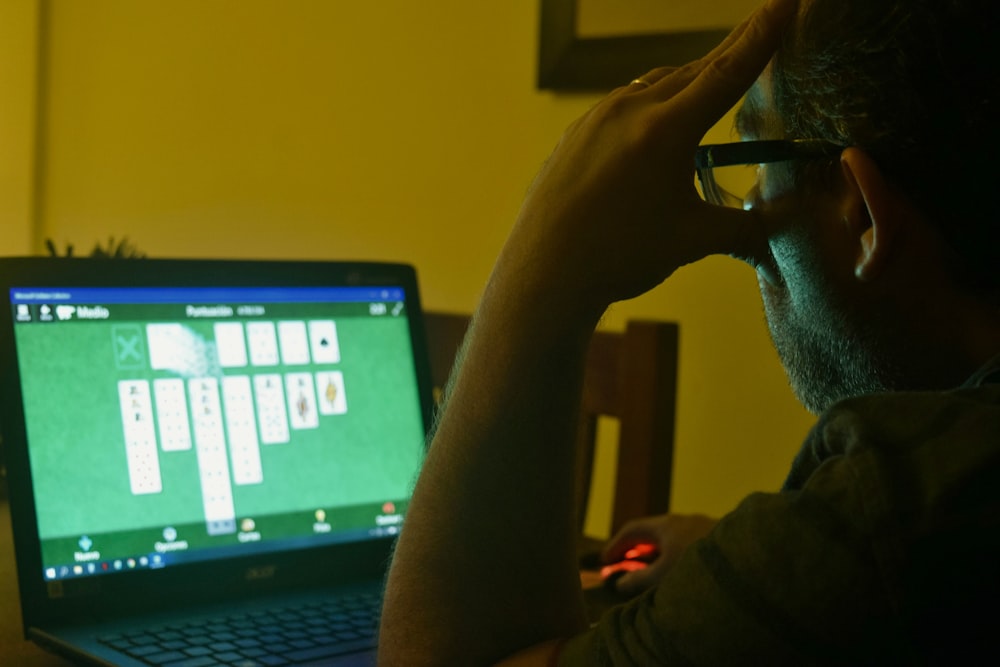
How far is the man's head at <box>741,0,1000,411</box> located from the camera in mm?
672

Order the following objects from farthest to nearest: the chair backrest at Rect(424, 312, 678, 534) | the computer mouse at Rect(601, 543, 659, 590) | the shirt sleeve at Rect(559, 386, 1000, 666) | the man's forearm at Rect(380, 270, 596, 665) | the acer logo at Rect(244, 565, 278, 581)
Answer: the chair backrest at Rect(424, 312, 678, 534), the computer mouse at Rect(601, 543, 659, 590), the acer logo at Rect(244, 565, 278, 581), the man's forearm at Rect(380, 270, 596, 665), the shirt sleeve at Rect(559, 386, 1000, 666)

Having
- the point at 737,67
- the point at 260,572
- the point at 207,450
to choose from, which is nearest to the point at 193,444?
the point at 207,450

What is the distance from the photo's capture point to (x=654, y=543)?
1.16 m

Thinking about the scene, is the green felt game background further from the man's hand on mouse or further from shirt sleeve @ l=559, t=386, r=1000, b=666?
shirt sleeve @ l=559, t=386, r=1000, b=666

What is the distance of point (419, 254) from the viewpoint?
2.16m

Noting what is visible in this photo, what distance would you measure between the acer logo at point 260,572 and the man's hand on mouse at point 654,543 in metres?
0.34

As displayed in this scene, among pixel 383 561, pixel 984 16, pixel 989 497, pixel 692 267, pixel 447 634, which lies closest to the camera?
pixel 989 497

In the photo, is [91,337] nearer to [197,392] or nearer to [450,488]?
[197,392]

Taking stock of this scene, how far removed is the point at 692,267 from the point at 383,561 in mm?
879

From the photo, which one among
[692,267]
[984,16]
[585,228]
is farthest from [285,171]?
[984,16]

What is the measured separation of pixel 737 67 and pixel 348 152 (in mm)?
1567

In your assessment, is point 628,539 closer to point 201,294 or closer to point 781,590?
point 201,294

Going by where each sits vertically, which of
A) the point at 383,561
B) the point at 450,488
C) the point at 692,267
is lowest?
the point at 383,561

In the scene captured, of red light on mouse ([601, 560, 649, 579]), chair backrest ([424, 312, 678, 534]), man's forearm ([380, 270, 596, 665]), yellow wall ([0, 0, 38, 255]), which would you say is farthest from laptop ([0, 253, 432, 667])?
yellow wall ([0, 0, 38, 255])
